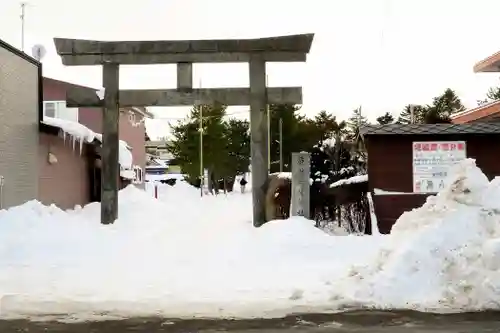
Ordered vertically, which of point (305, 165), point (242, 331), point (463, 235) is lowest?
point (242, 331)

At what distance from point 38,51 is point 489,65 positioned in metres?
16.3

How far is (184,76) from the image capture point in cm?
1633

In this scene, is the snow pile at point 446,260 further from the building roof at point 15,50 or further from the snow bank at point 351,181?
the building roof at point 15,50

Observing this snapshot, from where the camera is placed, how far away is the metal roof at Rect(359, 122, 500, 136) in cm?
1455

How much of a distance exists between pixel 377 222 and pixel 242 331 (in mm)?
8562

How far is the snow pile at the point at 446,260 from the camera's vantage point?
25.1ft

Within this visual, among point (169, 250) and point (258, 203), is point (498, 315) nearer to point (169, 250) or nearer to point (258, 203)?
point (169, 250)

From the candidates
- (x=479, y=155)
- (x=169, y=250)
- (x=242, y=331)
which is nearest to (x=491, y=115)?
(x=479, y=155)

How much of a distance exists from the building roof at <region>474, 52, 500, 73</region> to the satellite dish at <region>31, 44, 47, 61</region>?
15.9 metres

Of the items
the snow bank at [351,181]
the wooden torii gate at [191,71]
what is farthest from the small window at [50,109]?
the snow bank at [351,181]

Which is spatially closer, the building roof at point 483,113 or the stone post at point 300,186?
the stone post at point 300,186

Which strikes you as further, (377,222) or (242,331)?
(377,222)

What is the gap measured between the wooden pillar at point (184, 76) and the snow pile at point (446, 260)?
815 cm

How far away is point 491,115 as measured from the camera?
67.2 ft
